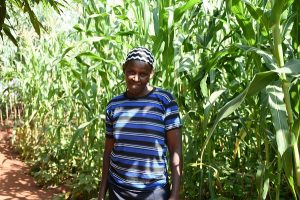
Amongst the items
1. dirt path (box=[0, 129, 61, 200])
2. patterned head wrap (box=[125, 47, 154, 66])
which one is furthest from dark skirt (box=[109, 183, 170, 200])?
dirt path (box=[0, 129, 61, 200])

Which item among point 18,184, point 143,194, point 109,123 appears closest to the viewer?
point 143,194

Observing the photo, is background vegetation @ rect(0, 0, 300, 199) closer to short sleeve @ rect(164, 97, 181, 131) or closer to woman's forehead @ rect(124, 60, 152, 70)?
short sleeve @ rect(164, 97, 181, 131)

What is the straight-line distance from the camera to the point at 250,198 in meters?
2.16

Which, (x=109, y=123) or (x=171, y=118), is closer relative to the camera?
(x=171, y=118)

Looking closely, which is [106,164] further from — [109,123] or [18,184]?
[18,184]

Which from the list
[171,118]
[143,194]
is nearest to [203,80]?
[171,118]

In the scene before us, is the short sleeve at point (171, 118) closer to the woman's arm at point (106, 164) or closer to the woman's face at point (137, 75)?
the woman's face at point (137, 75)

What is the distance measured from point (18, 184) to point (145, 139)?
112 inches

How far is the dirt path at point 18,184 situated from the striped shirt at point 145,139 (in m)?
2.15

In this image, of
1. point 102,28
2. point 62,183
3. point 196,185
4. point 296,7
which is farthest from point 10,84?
point 296,7

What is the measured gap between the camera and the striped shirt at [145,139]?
1.42m

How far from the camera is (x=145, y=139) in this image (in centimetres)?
143

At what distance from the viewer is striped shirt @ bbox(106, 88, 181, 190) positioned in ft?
4.67

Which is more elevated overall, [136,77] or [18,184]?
[136,77]
